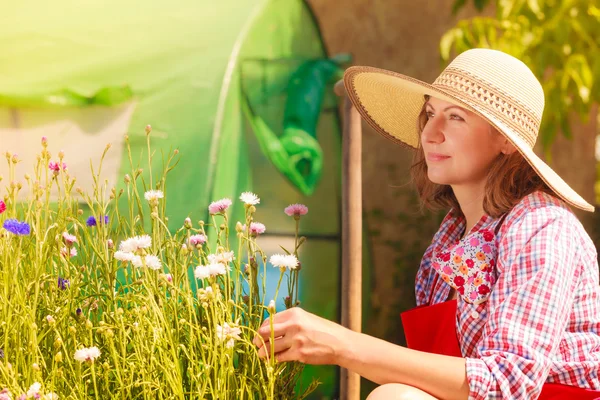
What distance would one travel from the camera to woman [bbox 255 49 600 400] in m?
1.63

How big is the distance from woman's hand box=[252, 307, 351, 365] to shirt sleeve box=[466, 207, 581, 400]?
304 mm

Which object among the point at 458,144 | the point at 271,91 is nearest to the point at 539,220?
the point at 458,144

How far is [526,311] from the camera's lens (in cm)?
165

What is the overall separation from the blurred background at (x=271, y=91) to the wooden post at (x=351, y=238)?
4.43 ft

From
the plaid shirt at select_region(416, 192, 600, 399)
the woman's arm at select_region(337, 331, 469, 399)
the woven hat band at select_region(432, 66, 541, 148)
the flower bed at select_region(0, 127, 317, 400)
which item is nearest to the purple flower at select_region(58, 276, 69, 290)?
the flower bed at select_region(0, 127, 317, 400)

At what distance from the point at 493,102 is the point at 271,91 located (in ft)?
7.11

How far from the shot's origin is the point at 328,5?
4238mm

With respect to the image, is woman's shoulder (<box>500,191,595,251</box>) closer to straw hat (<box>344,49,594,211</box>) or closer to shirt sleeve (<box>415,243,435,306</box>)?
straw hat (<box>344,49,594,211</box>)

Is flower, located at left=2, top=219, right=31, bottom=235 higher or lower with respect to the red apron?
higher

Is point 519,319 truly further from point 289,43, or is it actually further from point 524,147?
point 289,43

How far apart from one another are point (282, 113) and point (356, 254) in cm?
Answer: 173

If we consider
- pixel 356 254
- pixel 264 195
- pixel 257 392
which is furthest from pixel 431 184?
pixel 264 195

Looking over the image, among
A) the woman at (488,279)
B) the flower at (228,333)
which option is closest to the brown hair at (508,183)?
the woman at (488,279)

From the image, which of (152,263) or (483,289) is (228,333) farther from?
(483,289)
